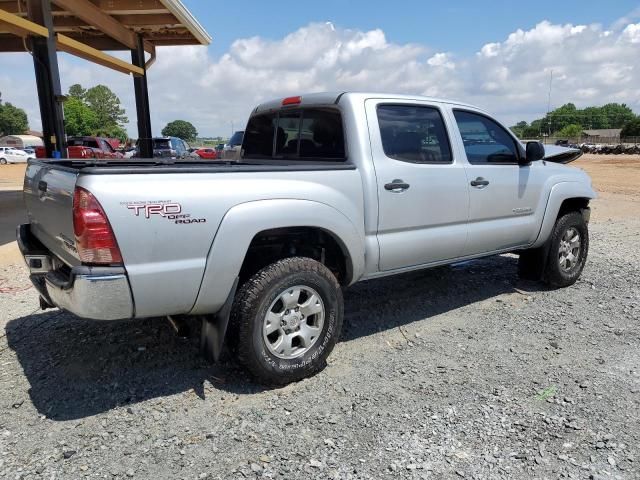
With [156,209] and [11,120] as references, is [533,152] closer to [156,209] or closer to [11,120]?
[156,209]

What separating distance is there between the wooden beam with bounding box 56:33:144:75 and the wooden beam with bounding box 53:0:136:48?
56 cm

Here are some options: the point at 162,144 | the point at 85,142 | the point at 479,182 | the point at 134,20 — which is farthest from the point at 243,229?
the point at 85,142

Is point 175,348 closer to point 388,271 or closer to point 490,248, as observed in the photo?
point 388,271

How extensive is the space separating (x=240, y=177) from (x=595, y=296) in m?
4.27

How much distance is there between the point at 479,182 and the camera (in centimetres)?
455

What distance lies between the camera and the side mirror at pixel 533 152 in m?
4.91

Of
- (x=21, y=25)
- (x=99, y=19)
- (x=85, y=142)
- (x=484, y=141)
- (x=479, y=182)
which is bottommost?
(x=479, y=182)

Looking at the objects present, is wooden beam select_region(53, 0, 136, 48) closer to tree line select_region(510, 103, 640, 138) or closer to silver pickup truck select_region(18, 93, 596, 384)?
silver pickup truck select_region(18, 93, 596, 384)

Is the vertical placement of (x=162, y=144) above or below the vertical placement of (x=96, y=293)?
above

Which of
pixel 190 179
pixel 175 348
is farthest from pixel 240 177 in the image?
pixel 175 348

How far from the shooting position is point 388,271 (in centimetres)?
405

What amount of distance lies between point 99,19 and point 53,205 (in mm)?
10036

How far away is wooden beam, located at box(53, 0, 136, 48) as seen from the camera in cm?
1026

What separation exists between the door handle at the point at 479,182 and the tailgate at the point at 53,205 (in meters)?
3.18
